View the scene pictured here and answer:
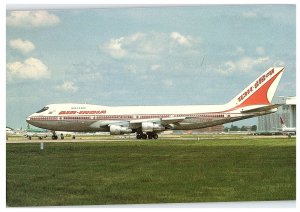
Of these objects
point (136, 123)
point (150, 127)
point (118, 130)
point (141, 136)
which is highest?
point (136, 123)

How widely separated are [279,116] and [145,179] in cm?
519

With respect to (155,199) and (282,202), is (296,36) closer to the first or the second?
(282,202)

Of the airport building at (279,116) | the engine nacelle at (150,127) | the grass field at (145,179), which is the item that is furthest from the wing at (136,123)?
the grass field at (145,179)

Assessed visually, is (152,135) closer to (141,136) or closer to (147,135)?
(141,136)

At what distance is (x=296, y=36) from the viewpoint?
10297mm

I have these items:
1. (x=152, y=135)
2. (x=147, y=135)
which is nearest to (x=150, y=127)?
(x=152, y=135)

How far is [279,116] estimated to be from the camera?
13727 millimetres

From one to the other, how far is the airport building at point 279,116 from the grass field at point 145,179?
891 millimetres

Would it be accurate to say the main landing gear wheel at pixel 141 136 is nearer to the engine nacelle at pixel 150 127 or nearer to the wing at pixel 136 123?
the engine nacelle at pixel 150 127

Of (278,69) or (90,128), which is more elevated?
(278,69)

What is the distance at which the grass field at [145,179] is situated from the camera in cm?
915

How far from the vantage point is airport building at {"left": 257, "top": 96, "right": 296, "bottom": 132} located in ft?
37.2
